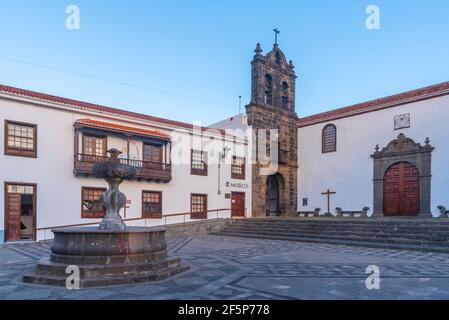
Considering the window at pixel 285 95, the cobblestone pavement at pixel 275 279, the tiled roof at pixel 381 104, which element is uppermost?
the window at pixel 285 95

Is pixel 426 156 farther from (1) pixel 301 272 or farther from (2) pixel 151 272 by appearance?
(2) pixel 151 272

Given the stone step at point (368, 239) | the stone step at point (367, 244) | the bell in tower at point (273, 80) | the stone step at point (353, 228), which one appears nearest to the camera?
the stone step at point (367, 244)

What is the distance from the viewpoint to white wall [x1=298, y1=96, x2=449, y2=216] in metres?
15.8

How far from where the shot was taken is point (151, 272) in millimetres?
6020

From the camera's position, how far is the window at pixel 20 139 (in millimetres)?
12188

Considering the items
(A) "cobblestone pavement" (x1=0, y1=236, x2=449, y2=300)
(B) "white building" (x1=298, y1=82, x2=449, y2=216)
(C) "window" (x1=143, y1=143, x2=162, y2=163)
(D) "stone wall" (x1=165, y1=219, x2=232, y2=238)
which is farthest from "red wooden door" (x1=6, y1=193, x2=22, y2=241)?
(B) "white building" (x1=298, y1=82, x2=449, y2=216)

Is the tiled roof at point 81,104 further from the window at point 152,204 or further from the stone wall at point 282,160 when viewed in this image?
the stone wall at point 282,160

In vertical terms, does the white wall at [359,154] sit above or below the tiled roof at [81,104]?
below

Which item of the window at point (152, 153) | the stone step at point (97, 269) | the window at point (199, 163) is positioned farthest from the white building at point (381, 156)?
the stone step at point (97, 269)

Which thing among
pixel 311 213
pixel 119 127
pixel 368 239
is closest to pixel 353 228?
pixel 368 239

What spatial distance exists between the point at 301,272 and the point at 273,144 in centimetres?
1408

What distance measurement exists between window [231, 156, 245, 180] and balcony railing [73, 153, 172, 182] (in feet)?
13.0

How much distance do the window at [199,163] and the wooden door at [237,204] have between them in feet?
7.44

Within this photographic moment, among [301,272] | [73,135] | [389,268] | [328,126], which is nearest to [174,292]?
[301,272]
